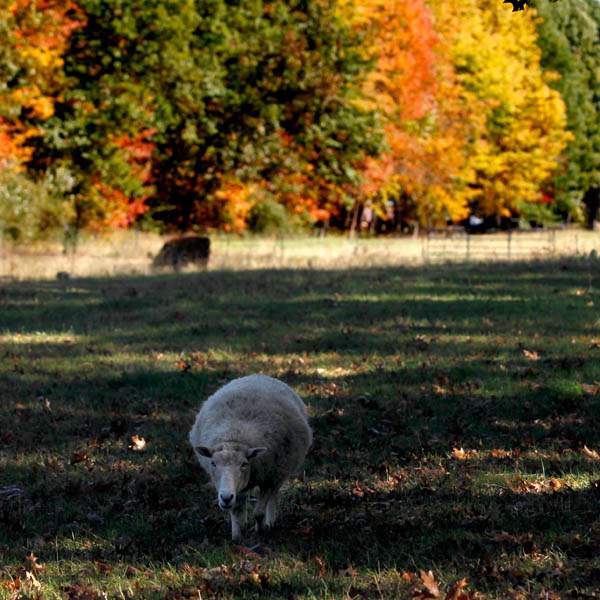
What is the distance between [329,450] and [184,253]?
25.1 metres

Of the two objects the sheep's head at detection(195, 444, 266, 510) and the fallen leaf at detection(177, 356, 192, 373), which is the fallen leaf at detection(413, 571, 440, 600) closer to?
the sheep's head at detection(195, 444, 266, 510)

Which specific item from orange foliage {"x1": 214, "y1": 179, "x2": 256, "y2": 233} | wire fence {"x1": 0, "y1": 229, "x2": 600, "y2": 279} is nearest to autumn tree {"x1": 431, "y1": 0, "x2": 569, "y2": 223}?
wire fence {"x1": 0, "y1": 229, "x2": 600, "y2": 279}

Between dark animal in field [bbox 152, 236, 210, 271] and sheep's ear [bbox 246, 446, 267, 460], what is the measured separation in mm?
27064

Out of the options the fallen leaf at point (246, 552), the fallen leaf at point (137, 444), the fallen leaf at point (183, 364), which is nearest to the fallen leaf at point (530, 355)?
the fallen leaf at point (183, 364)

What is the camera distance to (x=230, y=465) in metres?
7.78

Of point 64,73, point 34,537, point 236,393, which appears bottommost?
point 34,537

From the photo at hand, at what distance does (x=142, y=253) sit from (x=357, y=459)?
3101cm

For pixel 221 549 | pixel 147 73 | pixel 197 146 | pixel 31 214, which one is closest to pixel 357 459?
pixel 221 549

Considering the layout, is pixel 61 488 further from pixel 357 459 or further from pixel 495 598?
pixel 495 598

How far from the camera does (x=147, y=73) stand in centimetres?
4172

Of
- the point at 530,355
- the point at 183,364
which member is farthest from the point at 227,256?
the point at 530,355

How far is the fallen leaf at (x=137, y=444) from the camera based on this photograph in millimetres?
11090

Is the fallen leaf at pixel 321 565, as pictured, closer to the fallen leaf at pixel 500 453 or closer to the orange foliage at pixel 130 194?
the fallen leaf at pixel 500 453

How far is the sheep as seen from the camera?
784 cm
